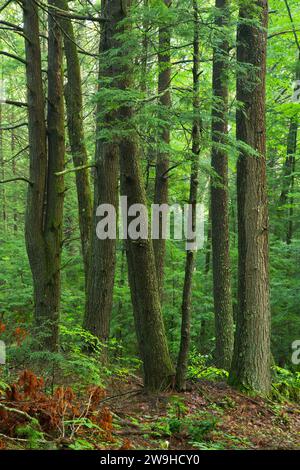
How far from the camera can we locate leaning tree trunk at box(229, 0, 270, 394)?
24.4 feet

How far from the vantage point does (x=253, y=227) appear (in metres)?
7.55

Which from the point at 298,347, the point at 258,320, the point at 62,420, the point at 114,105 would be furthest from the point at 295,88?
the point at 62,420

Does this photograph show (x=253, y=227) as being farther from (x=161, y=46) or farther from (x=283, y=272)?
(x=283, y=272)

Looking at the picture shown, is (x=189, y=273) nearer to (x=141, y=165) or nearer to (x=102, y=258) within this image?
(x=141, y=165)

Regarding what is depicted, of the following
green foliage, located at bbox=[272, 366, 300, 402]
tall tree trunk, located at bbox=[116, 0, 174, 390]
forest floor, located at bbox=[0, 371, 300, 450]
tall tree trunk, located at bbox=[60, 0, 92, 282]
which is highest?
tall tree trunk, located at bbox=[60, 0, 92, 282]

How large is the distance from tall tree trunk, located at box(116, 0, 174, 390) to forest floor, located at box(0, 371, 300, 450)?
1.21 ft

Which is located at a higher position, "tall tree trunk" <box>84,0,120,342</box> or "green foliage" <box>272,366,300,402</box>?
"tall tree trunk" <box>84,0,120,342</box>

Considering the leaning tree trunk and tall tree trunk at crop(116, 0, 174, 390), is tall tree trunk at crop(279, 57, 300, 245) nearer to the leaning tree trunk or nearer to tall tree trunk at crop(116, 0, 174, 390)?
the leaning tree trunk

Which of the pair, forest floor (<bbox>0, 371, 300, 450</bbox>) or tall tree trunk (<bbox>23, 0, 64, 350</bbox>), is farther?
tall tree trunk (<bbox>23, 0, 64, 350</bbox>)

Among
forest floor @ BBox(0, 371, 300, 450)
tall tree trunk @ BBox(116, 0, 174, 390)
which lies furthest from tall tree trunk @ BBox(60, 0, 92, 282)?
forest floor @ BBox(0, 371, 300, 450)

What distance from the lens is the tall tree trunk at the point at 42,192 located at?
24.6ft

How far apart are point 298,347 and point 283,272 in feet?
7.64

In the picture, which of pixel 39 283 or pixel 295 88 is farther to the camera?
pixel 295 88
